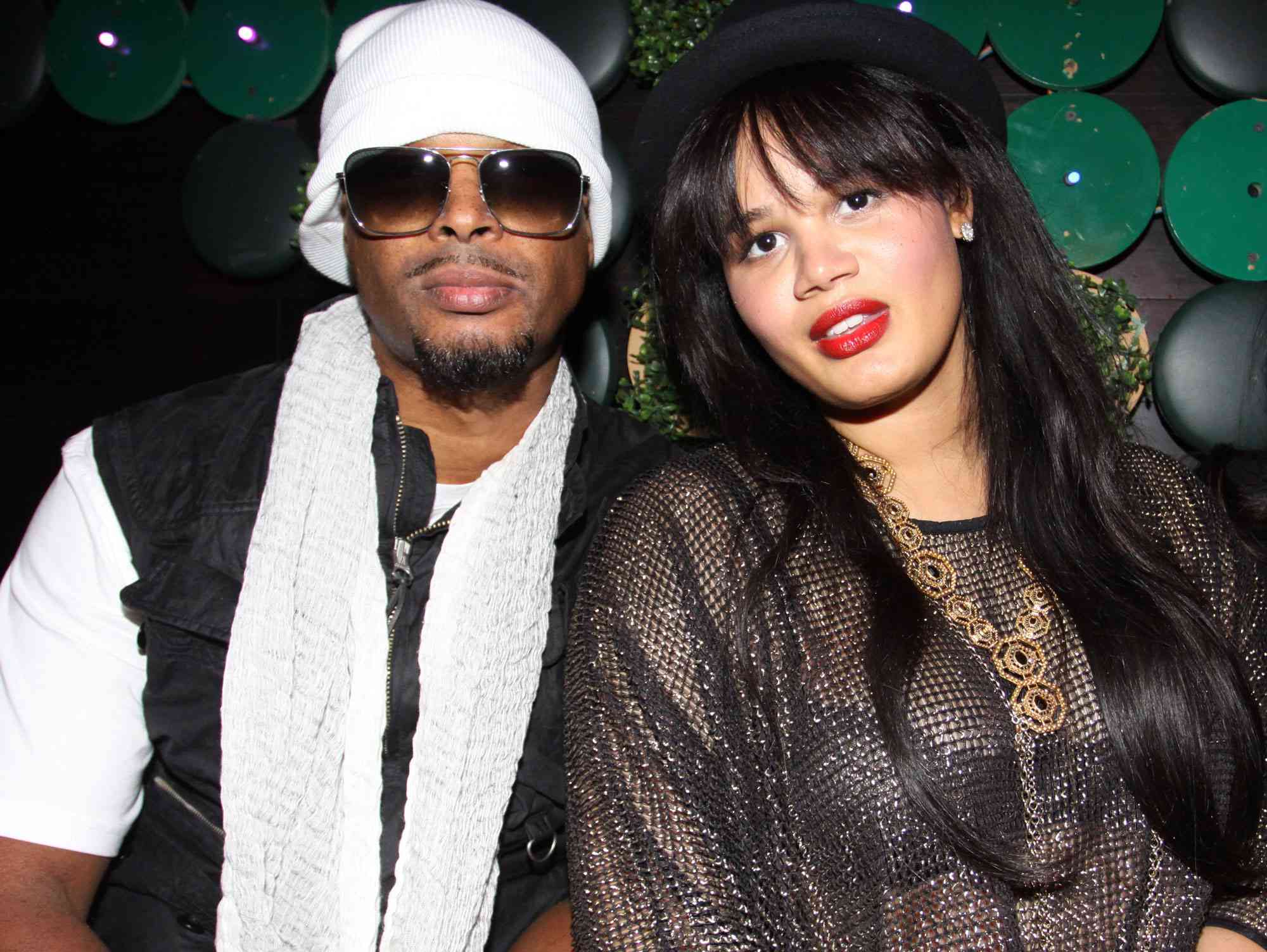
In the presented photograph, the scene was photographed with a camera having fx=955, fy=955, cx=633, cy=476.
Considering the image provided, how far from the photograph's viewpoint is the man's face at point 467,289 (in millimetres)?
1845

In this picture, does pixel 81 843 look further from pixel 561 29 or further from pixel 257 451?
pixel 561 29

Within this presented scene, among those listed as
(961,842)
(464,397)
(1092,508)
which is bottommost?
(961,842)

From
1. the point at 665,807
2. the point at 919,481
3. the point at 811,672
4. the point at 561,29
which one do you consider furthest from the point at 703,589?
the point at 561,29

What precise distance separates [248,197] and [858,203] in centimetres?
199

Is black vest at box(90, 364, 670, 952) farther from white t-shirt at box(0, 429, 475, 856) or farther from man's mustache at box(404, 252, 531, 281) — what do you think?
man's mustache at box(404, 252, 531, 281)

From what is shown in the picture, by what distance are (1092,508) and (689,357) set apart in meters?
0.78

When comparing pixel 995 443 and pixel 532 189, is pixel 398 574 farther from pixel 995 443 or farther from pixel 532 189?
pixel 995 443

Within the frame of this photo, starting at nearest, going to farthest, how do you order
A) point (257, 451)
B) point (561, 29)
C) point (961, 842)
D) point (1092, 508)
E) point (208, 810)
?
point (961, 842) → point (1092, 508) → point (208, 810) → point (257, 451) → point (561, 29)

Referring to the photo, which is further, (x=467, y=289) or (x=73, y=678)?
(x=467, y=289)

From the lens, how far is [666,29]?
99.7 inches

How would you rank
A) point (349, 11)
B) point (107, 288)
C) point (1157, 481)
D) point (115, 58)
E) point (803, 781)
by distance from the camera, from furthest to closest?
point (107, 288)
point (115, 58)
point (349, 11)
point (1157, 481)
point (803, 781)

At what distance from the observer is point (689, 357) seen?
191cm

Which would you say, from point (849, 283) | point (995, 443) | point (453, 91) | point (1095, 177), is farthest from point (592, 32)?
point (995, 443)

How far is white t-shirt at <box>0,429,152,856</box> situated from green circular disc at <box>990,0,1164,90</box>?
240cm
